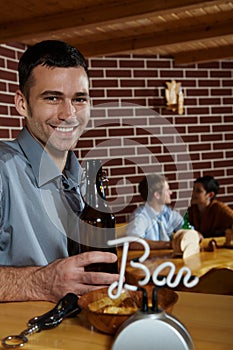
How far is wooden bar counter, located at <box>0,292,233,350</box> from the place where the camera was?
36.9 inches

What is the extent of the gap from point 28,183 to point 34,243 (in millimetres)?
177

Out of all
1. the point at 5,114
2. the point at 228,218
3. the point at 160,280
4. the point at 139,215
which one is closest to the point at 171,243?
the point at 139,215

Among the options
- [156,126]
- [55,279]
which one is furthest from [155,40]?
[55,279]

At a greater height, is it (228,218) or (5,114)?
(5,114)

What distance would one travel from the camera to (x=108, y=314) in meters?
0.93

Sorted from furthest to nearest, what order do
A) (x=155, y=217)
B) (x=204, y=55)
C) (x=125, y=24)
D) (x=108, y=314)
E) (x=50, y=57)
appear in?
(x=204, y=55) < (x=125, y=24) < (x=155, y=217) < (x=50, y=57) < (x=108, y=314)

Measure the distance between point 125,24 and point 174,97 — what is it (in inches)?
61.3

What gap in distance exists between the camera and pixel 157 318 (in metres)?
0.83

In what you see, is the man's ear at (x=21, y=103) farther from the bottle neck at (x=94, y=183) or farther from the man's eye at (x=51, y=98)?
the bottle neck at (x=94, y=183)

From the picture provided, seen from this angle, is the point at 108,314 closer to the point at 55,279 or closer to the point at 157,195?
the point at 55,279

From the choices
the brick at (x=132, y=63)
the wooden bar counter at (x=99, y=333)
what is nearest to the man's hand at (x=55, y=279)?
the wooden bar counter at (x=99, y=333)

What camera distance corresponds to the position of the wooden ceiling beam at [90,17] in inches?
130

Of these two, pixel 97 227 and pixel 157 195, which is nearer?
pixel 97 227

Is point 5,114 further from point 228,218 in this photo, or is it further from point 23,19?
point 228,218
